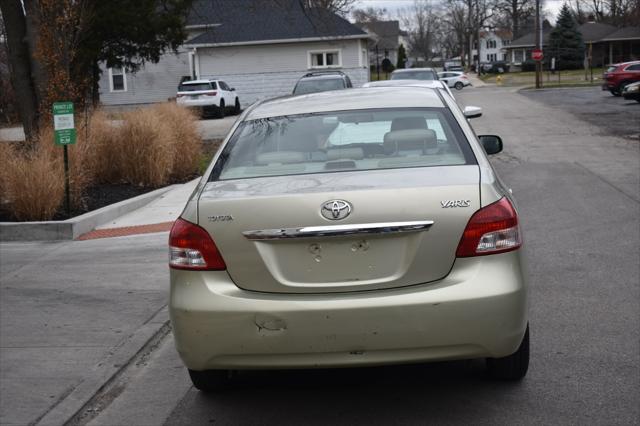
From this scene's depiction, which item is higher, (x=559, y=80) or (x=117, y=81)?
(x=117, y=81)

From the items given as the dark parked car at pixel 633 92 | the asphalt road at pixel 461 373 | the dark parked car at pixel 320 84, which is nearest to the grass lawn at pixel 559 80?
the dark parked car at pixel 633 92

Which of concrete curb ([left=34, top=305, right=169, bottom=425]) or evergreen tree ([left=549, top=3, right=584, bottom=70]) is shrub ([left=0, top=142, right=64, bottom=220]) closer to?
concrete curb ([left=34, top=305, right=169, bottom=425])

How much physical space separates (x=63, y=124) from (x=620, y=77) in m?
30.6

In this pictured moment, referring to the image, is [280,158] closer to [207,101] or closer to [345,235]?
[345,235]

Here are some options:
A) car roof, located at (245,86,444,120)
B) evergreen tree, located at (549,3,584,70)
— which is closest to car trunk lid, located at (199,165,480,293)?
car roof, located at (245,86,444,120)

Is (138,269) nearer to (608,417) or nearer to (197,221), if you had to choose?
(197,221)

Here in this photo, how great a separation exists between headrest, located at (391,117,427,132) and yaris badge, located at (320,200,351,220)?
1.20m

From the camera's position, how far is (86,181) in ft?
42.7

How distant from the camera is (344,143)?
5.46 meters

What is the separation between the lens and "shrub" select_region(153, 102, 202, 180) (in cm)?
1608

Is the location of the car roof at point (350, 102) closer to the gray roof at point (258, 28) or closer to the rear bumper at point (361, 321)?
the rear bumper at point (361, 321)

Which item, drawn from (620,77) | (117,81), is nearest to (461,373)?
(620,77)

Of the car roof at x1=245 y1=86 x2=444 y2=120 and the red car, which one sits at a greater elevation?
the car roof at x1=245 y1=86 x2=444 y2=120

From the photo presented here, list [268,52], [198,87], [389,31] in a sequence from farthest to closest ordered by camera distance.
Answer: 1. [389,31]
2. [268,52]
3. [198,87]
